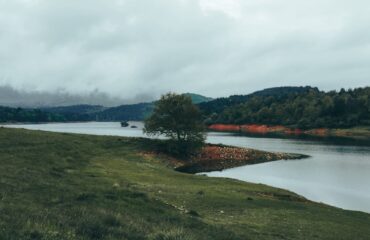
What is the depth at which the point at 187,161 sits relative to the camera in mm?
93438

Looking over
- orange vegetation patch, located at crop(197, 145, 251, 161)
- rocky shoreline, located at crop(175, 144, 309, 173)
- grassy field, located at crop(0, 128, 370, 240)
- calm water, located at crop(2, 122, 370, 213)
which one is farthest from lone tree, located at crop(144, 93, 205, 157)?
grassy field, located at crop(0, 128, 370, 240)

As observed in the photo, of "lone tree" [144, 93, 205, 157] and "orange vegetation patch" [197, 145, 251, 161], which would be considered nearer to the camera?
"lone tree" [144, 93, 205, 157]

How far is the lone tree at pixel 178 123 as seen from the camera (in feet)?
319

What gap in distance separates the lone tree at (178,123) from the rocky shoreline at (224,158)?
3.72 meters

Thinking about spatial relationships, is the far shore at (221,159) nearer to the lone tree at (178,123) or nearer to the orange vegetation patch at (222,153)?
the orange vegetation patch at (222,153)

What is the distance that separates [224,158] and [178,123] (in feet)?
47.3

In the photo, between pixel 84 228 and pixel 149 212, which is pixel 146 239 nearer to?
pixel 84 228

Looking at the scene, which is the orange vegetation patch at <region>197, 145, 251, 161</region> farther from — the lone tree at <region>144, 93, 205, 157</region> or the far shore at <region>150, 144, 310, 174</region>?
the lone tree at <region>144, 93, 205, 157</region>

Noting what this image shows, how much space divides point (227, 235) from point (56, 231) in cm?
930

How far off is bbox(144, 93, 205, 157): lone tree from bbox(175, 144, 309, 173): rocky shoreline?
3.72 m

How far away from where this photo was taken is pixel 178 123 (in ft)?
319

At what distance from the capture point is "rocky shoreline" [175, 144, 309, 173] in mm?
88019

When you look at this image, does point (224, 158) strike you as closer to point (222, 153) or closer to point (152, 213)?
point (222, 153)

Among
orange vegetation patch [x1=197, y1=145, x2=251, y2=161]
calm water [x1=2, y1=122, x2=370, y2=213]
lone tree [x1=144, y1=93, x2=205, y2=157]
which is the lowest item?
calm water [x1=2, y1=122, x2=370, y2=213]
